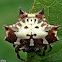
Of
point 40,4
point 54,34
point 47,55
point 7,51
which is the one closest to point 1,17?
point 7,51

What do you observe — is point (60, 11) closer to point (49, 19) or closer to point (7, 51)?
point (49, 19)

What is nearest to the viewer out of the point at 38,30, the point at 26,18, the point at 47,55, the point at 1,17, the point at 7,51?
the point at 38,30

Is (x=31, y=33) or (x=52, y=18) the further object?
(x=52, y=18)

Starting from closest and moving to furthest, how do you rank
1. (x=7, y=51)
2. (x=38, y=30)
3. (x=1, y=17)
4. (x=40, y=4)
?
(x=38, y=30) < (x=40, y=4) < (x=7, y=51) < (x=1, y=17)

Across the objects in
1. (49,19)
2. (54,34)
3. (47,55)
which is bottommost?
(47,55)

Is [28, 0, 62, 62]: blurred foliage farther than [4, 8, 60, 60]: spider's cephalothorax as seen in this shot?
Yes

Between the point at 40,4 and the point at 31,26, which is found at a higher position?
the point at 40,4

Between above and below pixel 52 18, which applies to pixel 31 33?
below

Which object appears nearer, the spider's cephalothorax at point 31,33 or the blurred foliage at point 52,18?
the spider's cephalothorax at point 31,33
